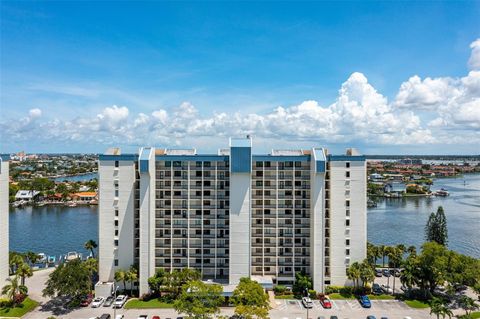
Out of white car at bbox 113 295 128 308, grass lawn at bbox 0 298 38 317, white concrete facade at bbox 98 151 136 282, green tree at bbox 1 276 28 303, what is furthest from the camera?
white concrete facade at bbox 98 151 136 282

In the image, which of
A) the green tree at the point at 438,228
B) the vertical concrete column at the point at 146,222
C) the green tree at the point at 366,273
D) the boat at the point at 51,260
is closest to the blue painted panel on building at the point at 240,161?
the vertical concrete column at the point at 146,222

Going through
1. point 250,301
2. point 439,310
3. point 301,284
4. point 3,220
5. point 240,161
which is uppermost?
point 240,161

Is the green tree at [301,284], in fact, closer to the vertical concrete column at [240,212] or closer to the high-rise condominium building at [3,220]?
the vertical concrete column at [240,212]

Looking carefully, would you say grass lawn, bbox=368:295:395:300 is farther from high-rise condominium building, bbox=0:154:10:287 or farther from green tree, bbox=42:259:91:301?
high-rise condominium building, bbox=0:154:10:287

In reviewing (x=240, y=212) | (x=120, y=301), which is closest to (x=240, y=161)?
(x=240, y=212)

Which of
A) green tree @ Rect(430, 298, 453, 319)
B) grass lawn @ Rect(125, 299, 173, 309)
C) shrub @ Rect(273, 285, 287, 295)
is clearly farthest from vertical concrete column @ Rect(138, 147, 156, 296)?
green tree @ Rect(430, 298, 453, 319)

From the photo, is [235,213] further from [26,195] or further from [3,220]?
[26,195]

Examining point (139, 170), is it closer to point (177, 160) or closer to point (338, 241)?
point (177, 160)
